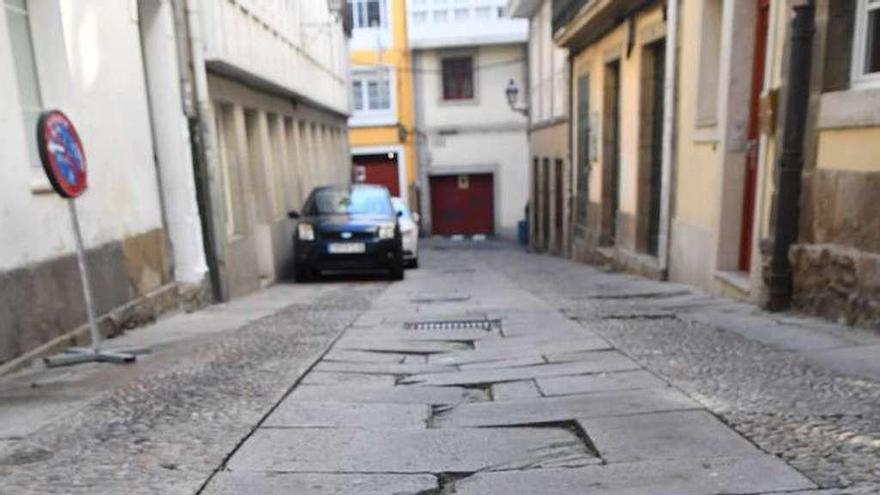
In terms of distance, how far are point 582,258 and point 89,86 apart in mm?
10947

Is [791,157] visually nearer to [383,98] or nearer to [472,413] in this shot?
[472,413]

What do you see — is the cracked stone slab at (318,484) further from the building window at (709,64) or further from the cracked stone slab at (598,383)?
the building window at (709,64)

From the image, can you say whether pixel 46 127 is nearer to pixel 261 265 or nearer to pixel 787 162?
pixel 787 162

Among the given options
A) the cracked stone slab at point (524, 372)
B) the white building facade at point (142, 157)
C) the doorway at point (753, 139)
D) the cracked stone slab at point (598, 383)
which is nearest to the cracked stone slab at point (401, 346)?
the cracked stone slab at point (524, 372)

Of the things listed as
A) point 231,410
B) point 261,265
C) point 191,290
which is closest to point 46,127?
point 231,410

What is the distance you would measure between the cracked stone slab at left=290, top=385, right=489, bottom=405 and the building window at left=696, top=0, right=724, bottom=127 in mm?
5185

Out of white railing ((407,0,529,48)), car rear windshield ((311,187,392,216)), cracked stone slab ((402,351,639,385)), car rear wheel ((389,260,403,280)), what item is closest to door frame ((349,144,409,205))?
white railing ((407,0,529,48))

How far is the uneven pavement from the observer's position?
269 centimetres

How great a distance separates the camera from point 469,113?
26.4 metres

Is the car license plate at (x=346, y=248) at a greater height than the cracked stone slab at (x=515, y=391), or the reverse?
the cracked stone slab at (x=515, y=391)

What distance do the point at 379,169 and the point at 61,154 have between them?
76.2 feet

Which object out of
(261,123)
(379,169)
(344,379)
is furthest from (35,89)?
(379,169)

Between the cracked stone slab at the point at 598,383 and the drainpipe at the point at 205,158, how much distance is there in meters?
5.57

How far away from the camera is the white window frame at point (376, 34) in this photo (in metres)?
25.8
